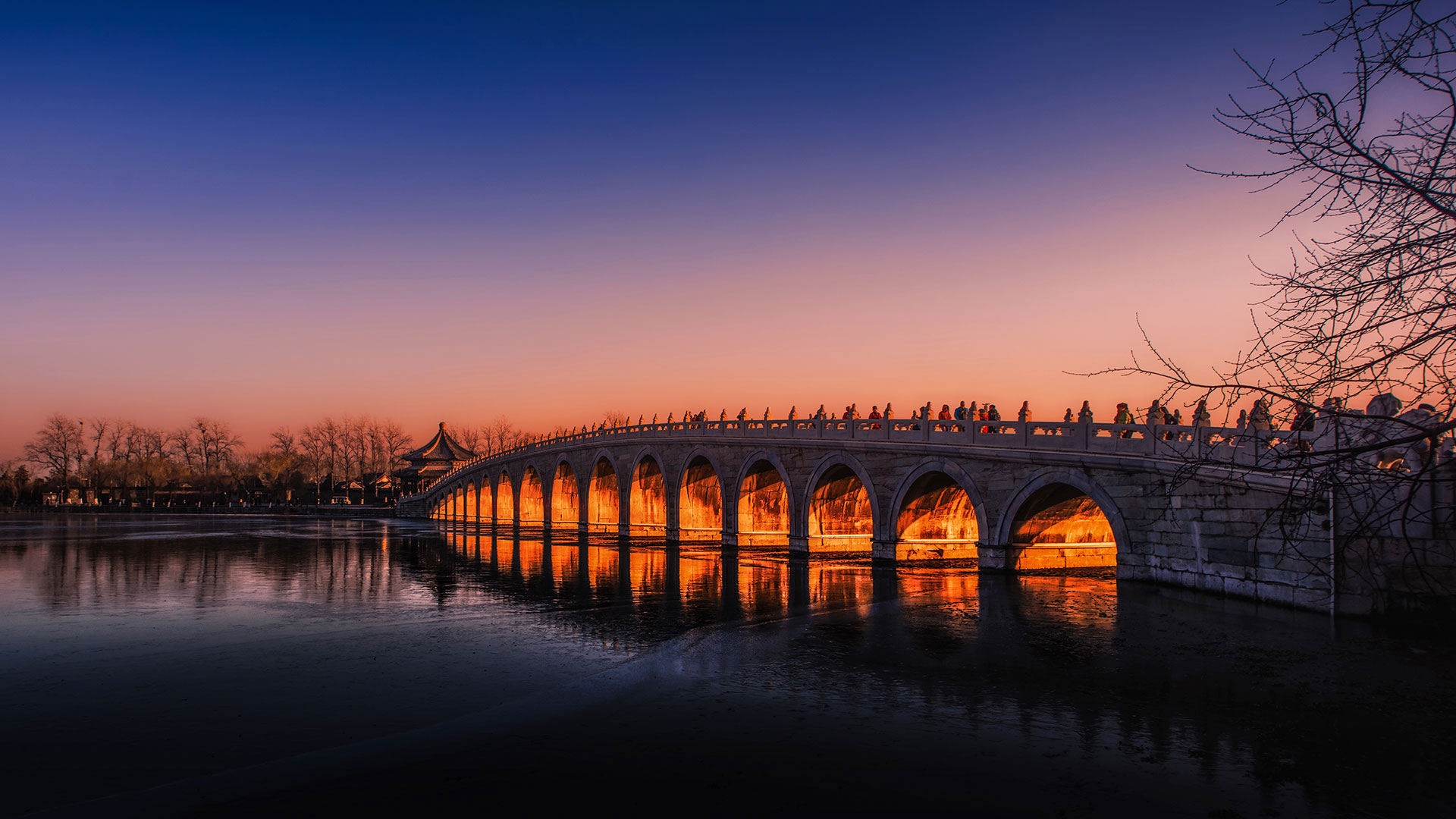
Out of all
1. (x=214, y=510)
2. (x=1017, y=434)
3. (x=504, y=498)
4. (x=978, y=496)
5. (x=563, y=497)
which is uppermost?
(x=1017, y=434)

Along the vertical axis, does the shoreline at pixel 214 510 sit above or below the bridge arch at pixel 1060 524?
below

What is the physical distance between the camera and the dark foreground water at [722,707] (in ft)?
20.6

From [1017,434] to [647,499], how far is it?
22277 millimetres

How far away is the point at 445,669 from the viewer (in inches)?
408

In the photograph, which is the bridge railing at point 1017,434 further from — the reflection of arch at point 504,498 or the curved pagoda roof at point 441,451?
the curved pagoda roof at point 441,451

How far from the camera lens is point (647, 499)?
3944cm

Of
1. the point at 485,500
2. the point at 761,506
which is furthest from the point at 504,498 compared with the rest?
the point at 761,506

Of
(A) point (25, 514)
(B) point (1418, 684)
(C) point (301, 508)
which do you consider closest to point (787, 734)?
(B) point (1418, 684)

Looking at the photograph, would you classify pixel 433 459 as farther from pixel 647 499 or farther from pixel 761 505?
pixel 761 505

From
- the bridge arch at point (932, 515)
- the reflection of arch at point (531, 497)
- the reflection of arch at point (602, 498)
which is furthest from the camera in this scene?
the reflection of arch at point (531, 497)

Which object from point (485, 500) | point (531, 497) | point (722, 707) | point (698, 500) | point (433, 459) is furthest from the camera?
point (433, 459)

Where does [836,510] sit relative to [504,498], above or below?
above

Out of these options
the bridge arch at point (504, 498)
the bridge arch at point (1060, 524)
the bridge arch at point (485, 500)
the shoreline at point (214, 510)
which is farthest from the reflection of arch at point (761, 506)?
the shoreline at point (214, 510)

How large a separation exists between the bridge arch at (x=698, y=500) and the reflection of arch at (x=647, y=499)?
297 centimetres
